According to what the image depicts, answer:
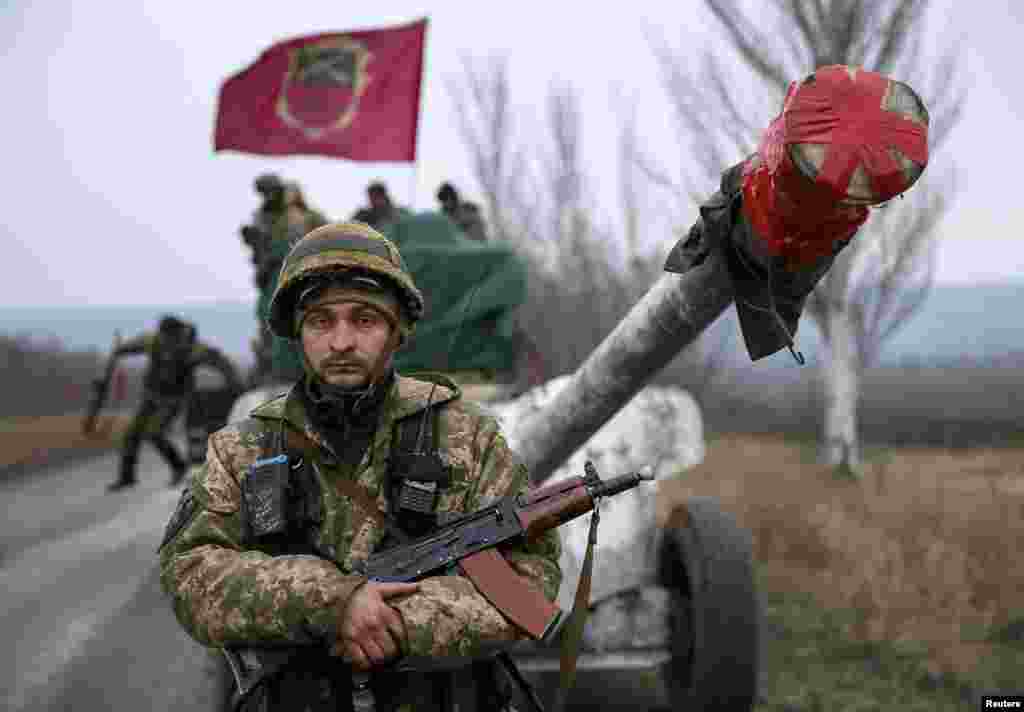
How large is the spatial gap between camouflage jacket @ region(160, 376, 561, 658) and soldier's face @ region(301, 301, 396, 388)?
0.39ft

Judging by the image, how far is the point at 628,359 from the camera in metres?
2.86

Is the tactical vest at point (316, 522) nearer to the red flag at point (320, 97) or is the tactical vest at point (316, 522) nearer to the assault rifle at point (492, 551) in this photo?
the assault rifle at point (492, 551)

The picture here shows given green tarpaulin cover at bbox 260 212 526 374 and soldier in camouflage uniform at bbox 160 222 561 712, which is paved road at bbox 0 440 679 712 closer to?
green tarpaulin cover at bbox 260 212 526 374

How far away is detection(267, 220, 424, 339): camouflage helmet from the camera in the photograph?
217cm

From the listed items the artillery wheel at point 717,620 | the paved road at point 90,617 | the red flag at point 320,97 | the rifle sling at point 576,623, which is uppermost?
the red flag at point 320,97

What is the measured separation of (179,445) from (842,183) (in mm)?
18603

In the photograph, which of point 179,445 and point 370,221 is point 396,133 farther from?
point 179,445

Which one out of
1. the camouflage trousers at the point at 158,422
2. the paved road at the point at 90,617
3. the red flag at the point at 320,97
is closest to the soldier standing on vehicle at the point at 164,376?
the camouflage trousers at the point at 158,422

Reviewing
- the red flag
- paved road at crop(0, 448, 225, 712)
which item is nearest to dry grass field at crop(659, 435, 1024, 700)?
paved road at crop(0, 448, 225, 712)

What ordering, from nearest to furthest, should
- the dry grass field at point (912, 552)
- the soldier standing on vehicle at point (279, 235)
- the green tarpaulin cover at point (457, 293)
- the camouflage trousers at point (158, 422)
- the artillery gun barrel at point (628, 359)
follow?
the artillery gun barrel at point (628, 359) → the soldier standing on vehicle at point (279, 235) → the green tarpaulin cover at point (457, 293) → the dry grass field at point (912, 552) → the camouflage trousers at point (158, 422)

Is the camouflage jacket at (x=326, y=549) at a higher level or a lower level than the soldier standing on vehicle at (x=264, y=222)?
lower

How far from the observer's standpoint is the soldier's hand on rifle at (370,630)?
194 centimetres

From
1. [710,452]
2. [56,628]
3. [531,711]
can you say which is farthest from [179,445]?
[531,711]

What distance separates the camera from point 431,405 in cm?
227
